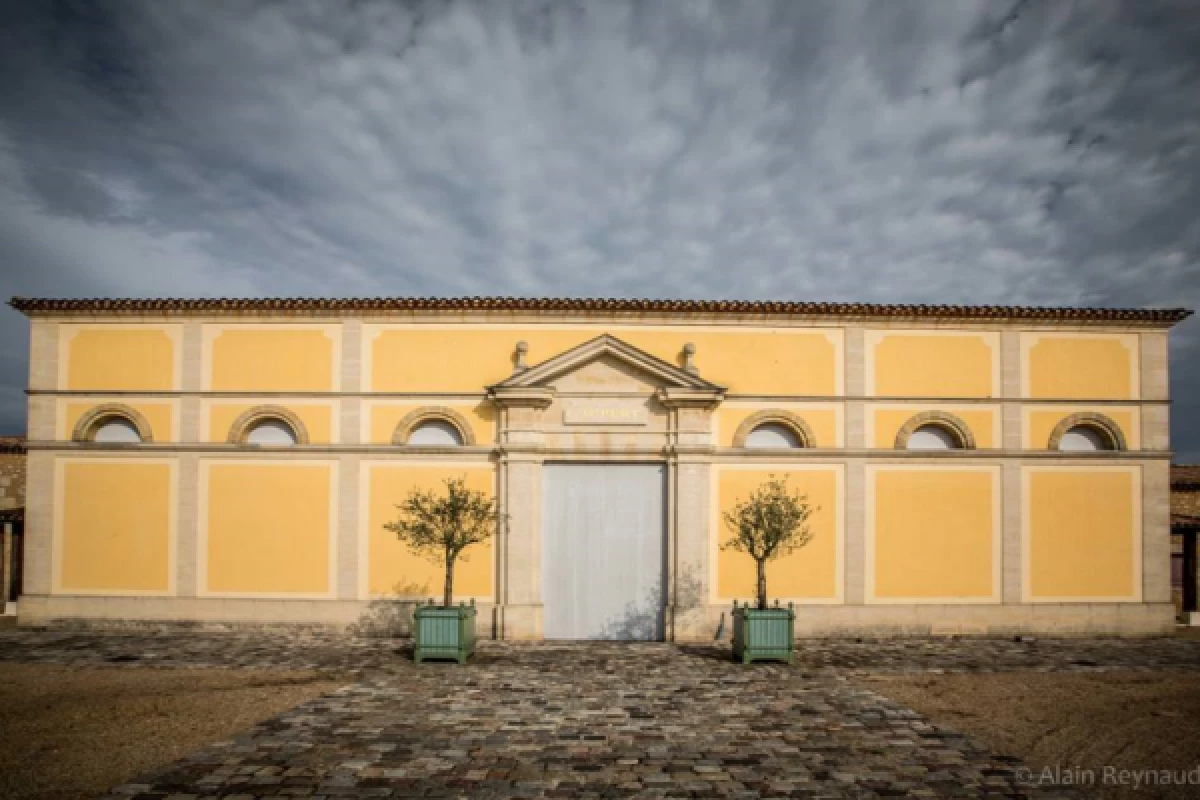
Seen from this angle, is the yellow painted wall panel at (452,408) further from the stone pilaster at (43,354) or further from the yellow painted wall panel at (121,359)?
the stone pilaster at (43,354)

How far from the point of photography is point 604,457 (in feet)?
46.6

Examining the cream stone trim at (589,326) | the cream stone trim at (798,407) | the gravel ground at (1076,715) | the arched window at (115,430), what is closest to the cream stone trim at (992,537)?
the cream stone trim at (798,407)

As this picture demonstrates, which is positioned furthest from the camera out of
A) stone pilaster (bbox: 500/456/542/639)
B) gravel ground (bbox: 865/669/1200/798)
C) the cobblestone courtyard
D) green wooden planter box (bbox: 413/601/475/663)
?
stone pilaster (bbox: 500/456/542/639)

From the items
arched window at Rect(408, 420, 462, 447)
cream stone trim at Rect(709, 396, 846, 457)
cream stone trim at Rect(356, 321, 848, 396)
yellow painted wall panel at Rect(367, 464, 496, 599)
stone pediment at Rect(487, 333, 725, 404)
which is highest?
cream stone trim at Rect(356, 321, 848, 396)

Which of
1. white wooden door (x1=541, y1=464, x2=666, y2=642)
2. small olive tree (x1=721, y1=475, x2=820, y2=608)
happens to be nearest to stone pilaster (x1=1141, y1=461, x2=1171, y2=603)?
small olive tree (x1=721, y1=475, x2=820, y2=608)

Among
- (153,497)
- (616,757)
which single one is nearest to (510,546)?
(616,757)

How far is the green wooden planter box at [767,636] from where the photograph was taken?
11.9 metres

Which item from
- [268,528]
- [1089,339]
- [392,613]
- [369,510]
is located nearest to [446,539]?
[369,510]

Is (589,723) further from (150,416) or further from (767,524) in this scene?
(150,416)

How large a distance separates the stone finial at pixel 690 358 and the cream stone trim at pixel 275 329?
7627 mm

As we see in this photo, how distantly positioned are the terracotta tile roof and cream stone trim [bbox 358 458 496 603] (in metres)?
3.38

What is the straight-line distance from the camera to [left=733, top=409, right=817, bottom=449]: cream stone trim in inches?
567

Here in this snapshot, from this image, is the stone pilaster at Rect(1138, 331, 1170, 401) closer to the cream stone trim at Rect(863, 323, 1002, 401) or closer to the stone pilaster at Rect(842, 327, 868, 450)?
the cream stone trim at Rect(863, 323, 1002, 401)

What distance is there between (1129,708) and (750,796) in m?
6.79
